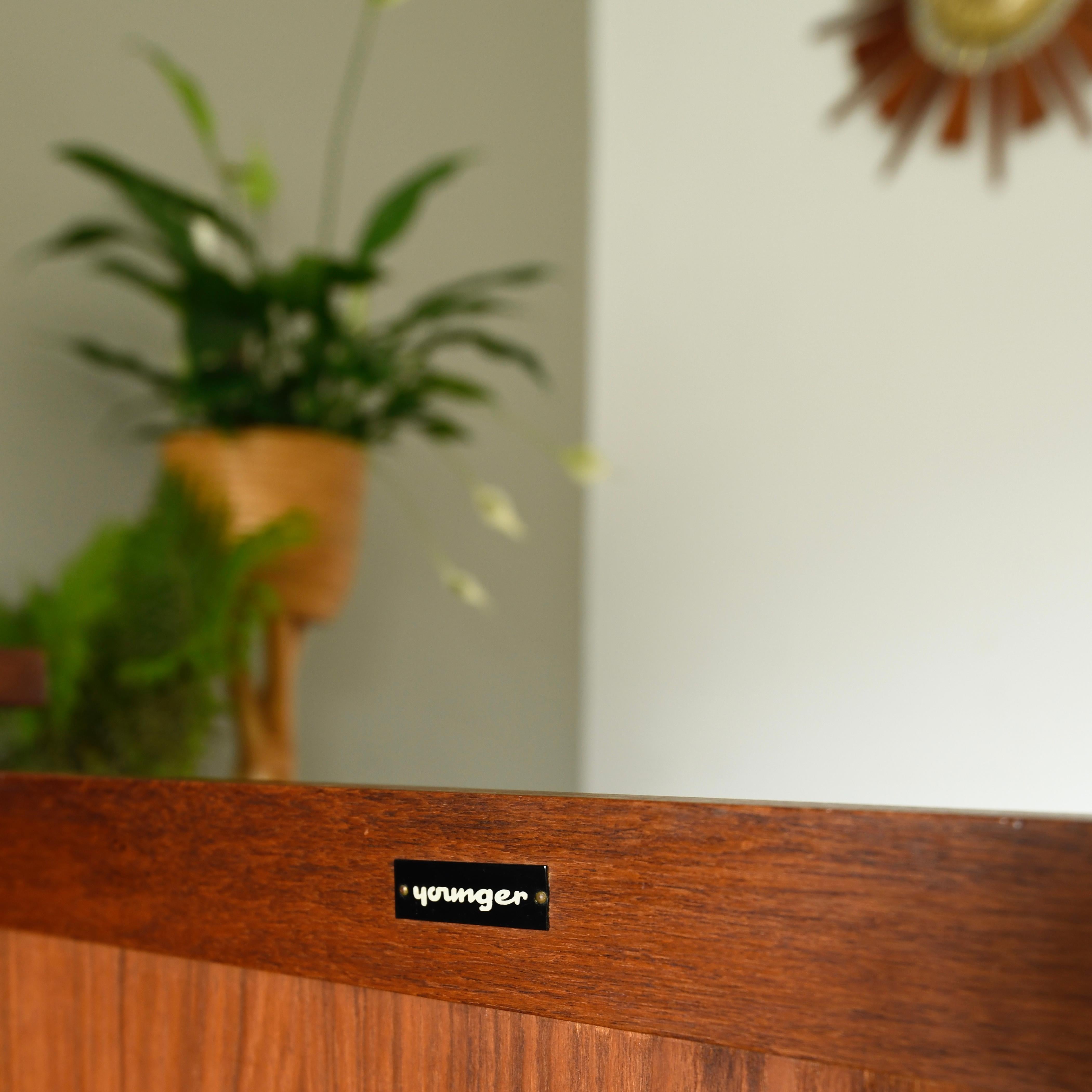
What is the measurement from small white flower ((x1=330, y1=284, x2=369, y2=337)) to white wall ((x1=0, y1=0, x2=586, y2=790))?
0.08 meters

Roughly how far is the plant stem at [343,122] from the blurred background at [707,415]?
0.07 feet

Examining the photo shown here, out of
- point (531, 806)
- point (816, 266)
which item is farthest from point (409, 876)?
point (816, 266)

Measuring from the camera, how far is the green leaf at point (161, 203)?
890mm

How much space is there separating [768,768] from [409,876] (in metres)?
1.43

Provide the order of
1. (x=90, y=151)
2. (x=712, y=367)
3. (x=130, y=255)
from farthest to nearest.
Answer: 1. (x=712, y=367)
2. (x=130, y=255)
3. (x=90, y=151)

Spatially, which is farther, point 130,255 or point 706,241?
point 706,241

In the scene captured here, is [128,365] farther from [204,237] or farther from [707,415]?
[707,415]

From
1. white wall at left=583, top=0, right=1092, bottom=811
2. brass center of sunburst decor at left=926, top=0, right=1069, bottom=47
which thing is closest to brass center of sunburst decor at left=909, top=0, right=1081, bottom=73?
brass center of sunburst decor at left=926, top=0, right=1069, bottom=47

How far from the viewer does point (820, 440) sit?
5.78ft

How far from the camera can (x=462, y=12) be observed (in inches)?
68.2

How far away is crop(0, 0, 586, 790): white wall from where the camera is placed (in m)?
1.07

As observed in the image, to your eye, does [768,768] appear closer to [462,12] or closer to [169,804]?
[462,12]

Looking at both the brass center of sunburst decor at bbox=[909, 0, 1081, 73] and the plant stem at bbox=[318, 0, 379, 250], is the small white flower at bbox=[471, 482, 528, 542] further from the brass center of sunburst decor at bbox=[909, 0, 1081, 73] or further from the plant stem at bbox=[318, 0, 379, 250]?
the brass center of sunburst decor at bbox=[909, 0, 1081, 73]

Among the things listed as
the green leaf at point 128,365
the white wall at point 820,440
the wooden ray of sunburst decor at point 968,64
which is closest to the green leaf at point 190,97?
the green leaf at point 128,365
